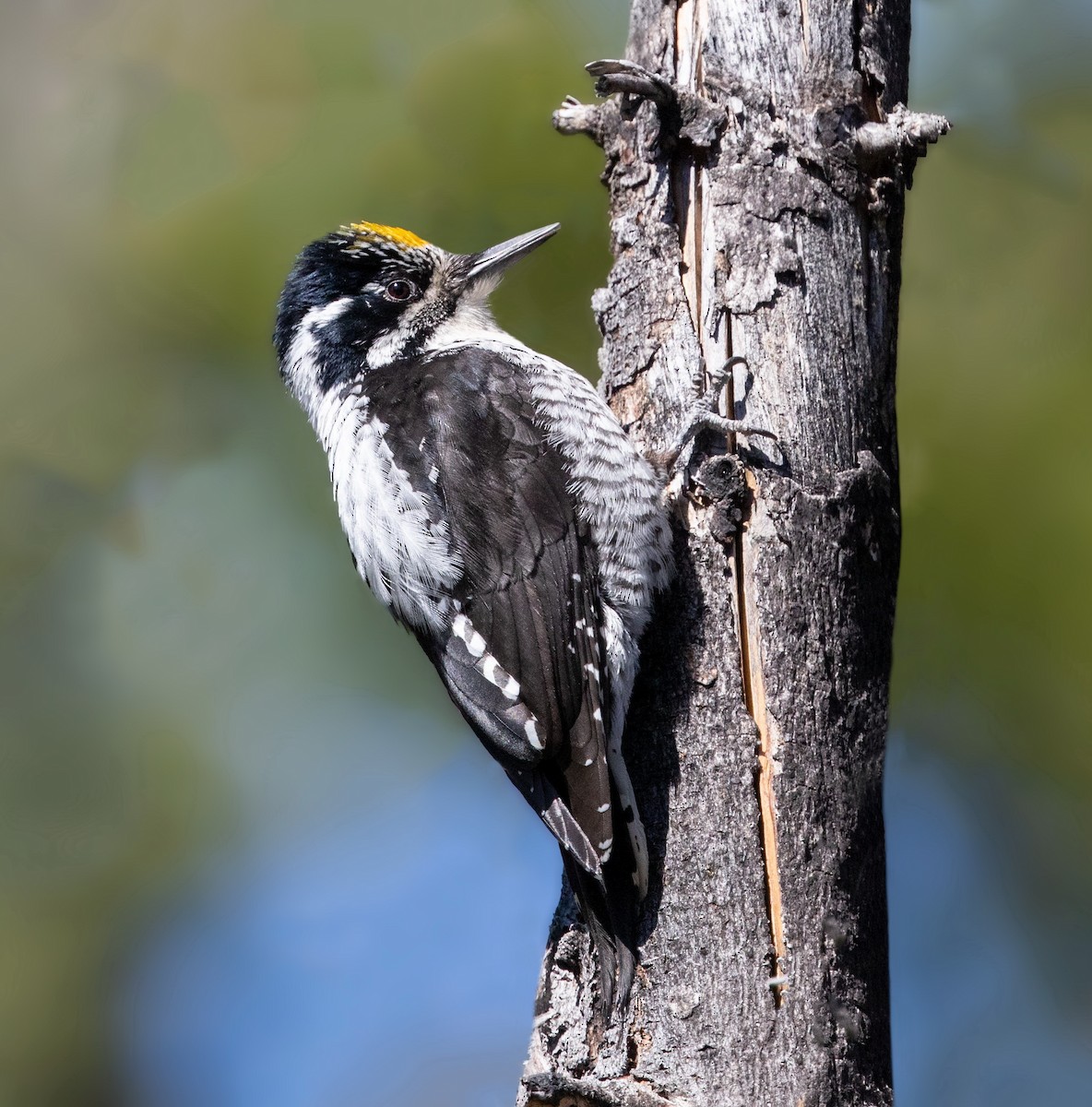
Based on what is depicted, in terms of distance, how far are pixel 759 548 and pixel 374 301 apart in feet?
5.13

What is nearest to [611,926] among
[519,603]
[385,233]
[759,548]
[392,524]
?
[519,603]

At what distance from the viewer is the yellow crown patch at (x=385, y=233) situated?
3605 mm

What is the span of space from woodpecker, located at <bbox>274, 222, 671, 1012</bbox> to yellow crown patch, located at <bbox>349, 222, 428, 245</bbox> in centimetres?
1

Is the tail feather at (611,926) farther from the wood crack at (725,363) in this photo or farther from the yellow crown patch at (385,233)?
the yellow crown patch at (385,233)

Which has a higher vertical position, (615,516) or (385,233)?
(385,233)

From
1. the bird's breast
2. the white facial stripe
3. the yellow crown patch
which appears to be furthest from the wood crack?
the white facial stripe

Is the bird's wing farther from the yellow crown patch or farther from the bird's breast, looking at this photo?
the yellow crown patch

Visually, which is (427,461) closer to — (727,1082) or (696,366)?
(696,366)

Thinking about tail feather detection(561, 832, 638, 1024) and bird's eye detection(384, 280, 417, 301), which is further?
bird's eye detection(384, 280, 417, 301)

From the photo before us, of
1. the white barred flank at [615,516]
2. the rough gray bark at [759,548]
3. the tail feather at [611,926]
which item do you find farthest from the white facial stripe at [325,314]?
the tail feather at [611,926]

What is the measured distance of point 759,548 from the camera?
9.27ft

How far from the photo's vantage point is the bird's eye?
3.73m

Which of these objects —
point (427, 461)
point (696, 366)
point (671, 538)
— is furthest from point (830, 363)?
point (427, 461)

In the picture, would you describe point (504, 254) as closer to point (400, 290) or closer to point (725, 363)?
point (400, 290)
